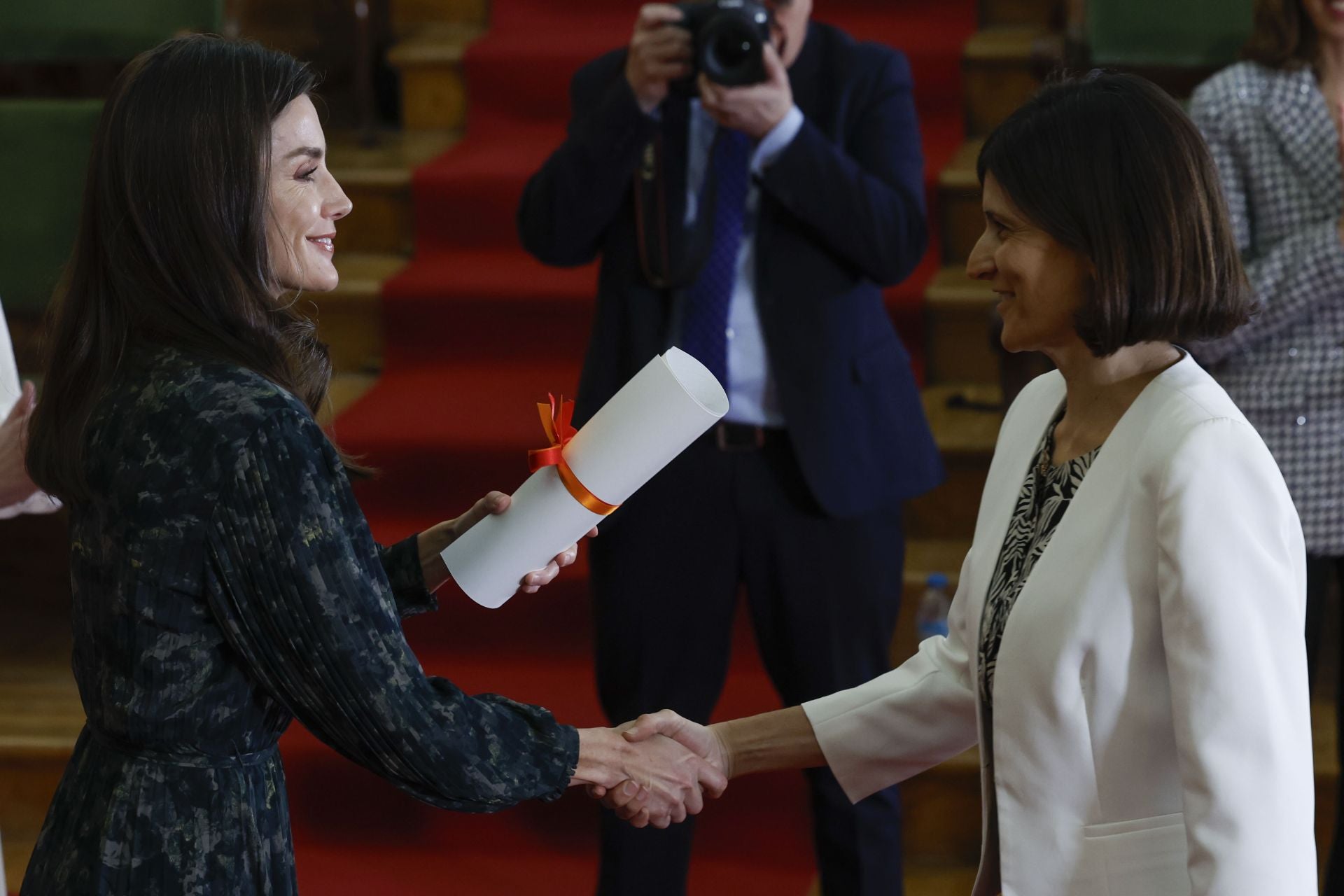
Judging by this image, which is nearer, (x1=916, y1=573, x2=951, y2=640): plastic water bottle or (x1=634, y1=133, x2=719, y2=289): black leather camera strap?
(x1=634, y1=133, x2=719, y2=289): black leather camera strap

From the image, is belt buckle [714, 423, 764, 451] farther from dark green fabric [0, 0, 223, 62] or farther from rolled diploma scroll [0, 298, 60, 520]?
dark green fabric [0, 0, 223, 62]

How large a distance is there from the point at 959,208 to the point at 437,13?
171 centimetres

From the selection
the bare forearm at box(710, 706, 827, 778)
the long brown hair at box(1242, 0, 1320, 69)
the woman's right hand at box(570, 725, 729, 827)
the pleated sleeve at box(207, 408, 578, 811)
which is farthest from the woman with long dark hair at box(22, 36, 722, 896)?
the long brown hair at box(1242, 0, 1320, 69)

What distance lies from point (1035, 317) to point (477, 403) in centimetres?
237

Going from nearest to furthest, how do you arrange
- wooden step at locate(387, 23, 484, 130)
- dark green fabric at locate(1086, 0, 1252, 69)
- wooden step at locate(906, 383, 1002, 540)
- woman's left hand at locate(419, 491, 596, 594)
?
woman's left hand at locate(419, 491, 596, 594)
wooden step at locate(906, 383, 1002, 540)
dark green fabric at locate(1086, 0, 1252, 69)
wooden step at locate(387, 23, 484, 130)

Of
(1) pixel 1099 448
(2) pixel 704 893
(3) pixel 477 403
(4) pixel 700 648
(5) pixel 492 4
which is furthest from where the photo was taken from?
(5) pixel 492 4

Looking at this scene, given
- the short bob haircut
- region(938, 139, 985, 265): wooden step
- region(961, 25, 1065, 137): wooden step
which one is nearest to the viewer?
the short bob haircut

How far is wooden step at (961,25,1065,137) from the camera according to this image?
156 inches

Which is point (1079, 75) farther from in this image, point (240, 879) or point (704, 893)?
point (704, 893)

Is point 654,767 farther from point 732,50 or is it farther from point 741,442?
point 732,50

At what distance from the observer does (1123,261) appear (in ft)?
4.88

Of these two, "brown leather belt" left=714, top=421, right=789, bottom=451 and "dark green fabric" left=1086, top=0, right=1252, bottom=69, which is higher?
"dark green fabric" left=1086, top=0, right=1252, bottom=69

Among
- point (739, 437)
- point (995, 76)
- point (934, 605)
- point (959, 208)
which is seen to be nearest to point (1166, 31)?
point (995, 76)

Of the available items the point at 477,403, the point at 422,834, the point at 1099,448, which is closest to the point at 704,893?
the point at 422,834
